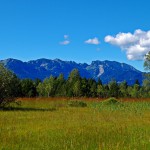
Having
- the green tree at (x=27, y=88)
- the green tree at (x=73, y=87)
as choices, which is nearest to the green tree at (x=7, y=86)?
the green tree at (x=73, y=87)

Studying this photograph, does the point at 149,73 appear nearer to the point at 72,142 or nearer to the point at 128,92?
the point at 72,142

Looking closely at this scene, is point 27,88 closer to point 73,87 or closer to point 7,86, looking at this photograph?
point 73,87

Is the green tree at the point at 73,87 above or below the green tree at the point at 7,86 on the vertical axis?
above

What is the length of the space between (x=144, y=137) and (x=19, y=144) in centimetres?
489

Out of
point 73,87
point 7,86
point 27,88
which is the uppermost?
point 27,88

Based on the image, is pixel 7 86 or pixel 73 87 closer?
pixel 7 86

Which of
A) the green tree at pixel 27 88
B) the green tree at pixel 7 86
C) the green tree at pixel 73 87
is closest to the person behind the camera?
the green tree at pixel 7 86

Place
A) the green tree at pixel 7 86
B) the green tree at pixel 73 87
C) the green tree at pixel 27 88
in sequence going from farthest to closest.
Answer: the green tree at pixel 27 88
the green tree at pixel 73 87
the green tree at pixel 7 86

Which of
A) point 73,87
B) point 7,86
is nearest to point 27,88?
point 73,87

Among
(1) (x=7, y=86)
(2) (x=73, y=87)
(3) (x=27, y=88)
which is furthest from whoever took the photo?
(3) (x=27, y=88)

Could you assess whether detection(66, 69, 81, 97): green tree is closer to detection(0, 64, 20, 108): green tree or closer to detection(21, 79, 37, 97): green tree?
detection(21, 79, 37, 97): green tree

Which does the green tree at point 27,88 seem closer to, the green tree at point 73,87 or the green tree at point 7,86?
the green tree at point 73,87

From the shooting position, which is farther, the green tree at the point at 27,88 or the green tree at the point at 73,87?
the green tree at the point at 27,88

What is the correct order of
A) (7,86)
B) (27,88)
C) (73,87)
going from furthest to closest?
(27,88)
(73,87)
(7,86)
